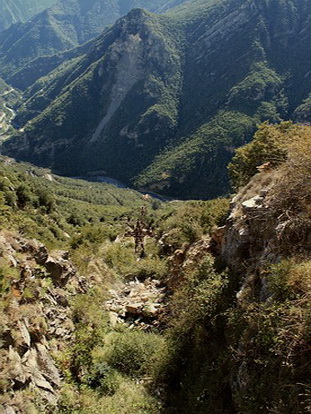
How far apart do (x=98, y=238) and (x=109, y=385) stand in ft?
109

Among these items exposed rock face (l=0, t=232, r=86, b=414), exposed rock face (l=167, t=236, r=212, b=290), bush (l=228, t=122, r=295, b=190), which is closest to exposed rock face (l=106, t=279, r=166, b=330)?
exposed rock face (l=167, t=236, r=212, b=290)

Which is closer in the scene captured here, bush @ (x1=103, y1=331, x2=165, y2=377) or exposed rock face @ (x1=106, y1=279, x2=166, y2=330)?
bush @ (x1=103, y1=331, x2=165, y2=377)

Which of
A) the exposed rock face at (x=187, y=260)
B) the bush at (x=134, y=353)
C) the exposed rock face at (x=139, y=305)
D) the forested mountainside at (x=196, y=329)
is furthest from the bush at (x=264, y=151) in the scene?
the bush at (x=134, y=353)

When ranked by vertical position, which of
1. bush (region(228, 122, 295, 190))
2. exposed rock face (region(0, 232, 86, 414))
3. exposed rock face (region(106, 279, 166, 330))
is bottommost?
exposed rock face (region(106, 279, 166, 330))

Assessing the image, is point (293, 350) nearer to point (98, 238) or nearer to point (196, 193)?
point (98, 238)

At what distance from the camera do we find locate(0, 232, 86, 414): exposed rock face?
31.3 ft

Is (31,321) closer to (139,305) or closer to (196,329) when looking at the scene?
(196,329)

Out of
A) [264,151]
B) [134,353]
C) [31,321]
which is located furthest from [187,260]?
[31,321]

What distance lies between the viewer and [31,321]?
12.1 metres

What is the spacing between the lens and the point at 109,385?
1238cm

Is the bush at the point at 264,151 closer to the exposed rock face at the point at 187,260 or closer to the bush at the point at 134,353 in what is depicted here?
the exposed rock face at the point at 187,260

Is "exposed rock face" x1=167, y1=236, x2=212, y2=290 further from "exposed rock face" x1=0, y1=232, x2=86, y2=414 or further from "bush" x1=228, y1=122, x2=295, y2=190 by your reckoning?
"exposed rock face" x1=0, y1=232, x2=86, y2=414

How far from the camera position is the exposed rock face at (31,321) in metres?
9.55

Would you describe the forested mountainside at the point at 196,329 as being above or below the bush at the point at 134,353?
above
